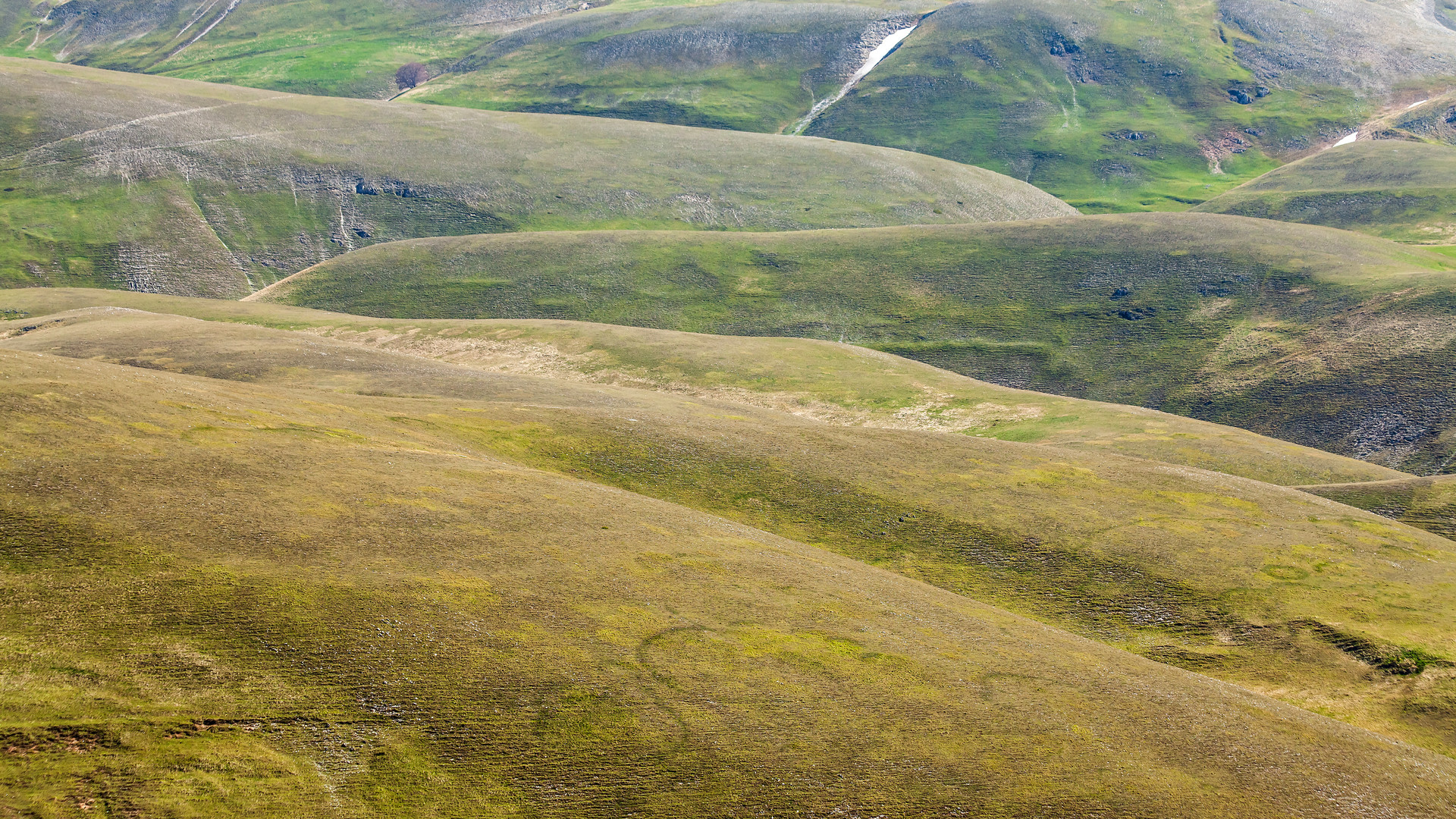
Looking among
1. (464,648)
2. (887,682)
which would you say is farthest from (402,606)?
(887,682)

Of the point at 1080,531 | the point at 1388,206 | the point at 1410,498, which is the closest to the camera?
the point at 1080,531

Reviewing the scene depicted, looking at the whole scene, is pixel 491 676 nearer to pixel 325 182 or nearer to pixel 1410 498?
pixel 1410 498

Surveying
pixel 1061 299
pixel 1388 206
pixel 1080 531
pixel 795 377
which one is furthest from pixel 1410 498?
pixel 1388 206

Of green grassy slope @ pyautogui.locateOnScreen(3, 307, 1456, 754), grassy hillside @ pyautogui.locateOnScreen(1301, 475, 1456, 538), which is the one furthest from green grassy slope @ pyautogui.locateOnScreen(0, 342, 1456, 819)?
grassy hillside @ pyautogui.locateOnScreen(1301, 475, 1456, 538)

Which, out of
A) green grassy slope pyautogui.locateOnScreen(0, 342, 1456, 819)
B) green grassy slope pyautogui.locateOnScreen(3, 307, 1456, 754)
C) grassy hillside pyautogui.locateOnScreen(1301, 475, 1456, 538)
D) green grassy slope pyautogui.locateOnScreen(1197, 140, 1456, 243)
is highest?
green grassy slope pyautogui.locateOnScreen(0, 342, 1456, 819)

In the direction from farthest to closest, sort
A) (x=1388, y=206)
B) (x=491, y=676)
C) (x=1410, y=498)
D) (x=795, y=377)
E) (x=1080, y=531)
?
1. (x=1388, y=206)
2. (x=795, y=377)
3. (x=1410, y=498)
4. (x=1080, y=531)
5. (x=491, y=676)

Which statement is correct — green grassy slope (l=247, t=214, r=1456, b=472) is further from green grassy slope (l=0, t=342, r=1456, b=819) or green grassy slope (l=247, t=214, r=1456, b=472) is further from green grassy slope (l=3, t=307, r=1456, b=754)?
green grassy slope (l=0, t=342, r=1456, b=819)

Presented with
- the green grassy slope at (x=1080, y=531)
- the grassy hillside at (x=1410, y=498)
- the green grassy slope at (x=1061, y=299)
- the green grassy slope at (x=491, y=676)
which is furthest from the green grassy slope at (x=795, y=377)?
the green grassy slope at (x=491, y=676)
